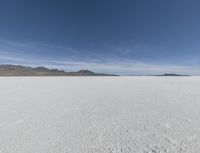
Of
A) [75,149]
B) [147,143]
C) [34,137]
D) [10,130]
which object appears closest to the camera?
[75,149]

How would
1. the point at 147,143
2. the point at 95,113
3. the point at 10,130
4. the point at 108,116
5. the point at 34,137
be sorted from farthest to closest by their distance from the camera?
1. the point at 95,113
2. the point at 108,116
3. the point at 10,130
4. the point at 34,137
5. the point at 147,143

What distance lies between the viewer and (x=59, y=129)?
2.41 meters

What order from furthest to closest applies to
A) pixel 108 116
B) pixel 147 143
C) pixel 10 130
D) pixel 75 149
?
pixel 108 116 → pixel 10 130 → pixel 147 143 → pixel 75 149

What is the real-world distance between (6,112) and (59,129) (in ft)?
5.76

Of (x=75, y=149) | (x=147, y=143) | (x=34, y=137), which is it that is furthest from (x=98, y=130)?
(x=34, y=137)

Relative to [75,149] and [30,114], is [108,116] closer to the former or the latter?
[75,149]

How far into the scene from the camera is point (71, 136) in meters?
2.13

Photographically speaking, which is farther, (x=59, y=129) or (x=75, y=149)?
(x=59, y=129)

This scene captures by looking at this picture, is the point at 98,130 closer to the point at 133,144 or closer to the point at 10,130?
the point at 133,144

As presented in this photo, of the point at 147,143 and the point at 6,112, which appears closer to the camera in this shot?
the point at 147,143

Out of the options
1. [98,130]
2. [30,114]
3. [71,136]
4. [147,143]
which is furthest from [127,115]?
[30,114]

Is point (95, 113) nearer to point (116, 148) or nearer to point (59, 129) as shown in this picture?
point (59, 129)

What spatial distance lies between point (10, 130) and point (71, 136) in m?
1.10

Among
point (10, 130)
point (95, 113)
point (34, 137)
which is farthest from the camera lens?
point (95, 113)
